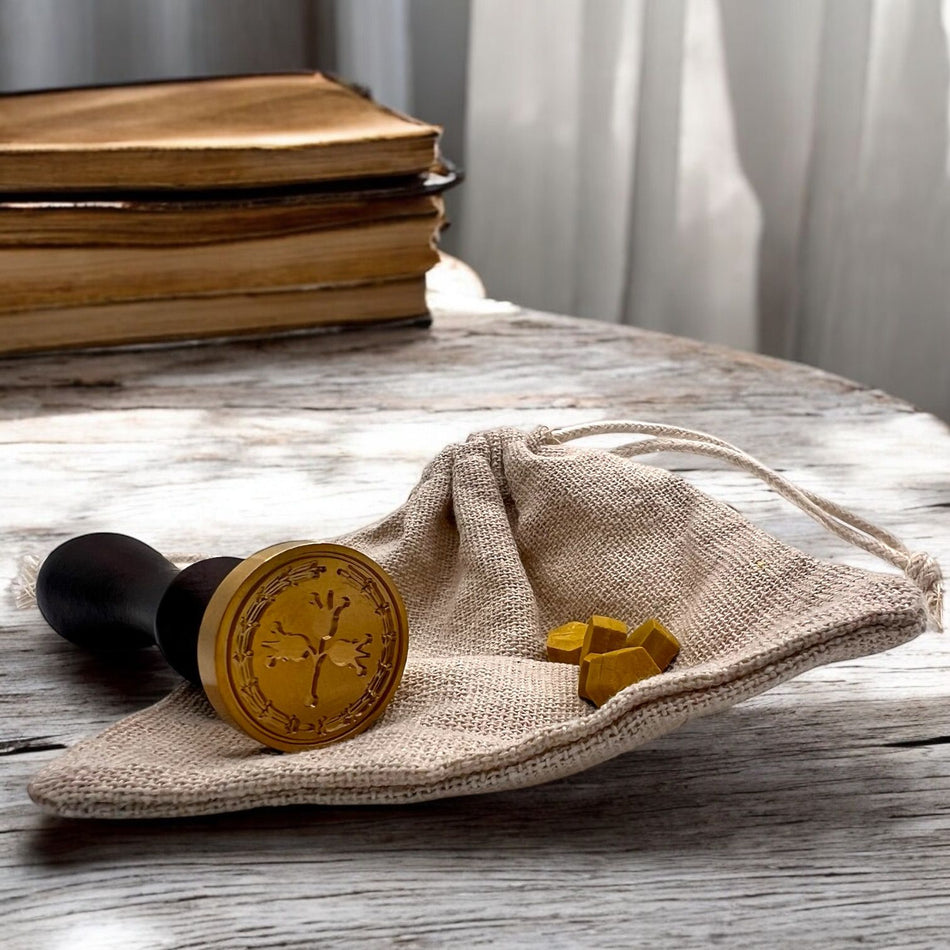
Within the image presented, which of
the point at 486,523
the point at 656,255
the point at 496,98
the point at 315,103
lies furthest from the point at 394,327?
the point at 496,98

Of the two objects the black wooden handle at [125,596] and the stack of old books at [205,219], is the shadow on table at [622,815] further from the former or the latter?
the stack of old books at [205,219]

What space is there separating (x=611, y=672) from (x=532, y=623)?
0.10 metres

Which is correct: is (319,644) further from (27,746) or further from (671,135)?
(671,135)

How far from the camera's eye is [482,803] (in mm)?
458

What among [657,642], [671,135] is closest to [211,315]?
[657,642]

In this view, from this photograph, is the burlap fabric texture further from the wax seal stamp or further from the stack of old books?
the stack of old books

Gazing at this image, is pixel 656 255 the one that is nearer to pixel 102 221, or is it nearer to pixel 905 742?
pixel 102 221

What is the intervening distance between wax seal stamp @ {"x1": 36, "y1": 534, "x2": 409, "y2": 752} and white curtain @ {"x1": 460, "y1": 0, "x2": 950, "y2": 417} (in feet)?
3.80

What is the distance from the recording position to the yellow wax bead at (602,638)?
50cm

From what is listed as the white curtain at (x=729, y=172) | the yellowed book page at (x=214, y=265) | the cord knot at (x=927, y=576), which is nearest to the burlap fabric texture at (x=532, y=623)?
the cord knot at (x=927, y=576)

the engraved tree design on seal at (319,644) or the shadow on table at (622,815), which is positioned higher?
the engraved tree design on seal at (319,644)

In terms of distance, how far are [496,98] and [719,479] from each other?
1168 millimetres

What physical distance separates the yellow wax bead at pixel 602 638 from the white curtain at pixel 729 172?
1095mm

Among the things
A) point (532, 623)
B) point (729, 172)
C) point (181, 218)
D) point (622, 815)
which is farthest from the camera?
point (729, 172)
